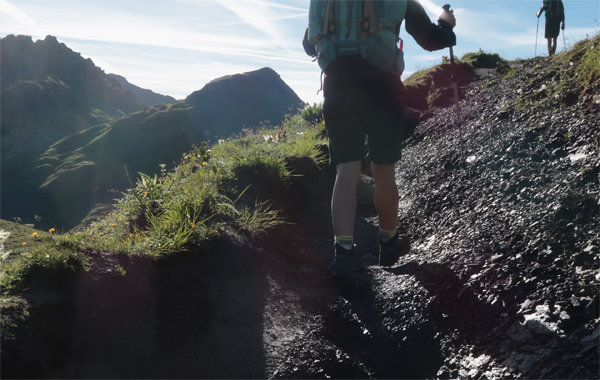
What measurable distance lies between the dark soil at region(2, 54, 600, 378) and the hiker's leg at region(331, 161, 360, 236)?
382mm

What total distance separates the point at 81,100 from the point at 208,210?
207 metres

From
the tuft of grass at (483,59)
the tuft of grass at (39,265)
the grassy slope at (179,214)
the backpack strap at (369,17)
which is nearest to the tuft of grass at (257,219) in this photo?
the grassy slope at (179,214)

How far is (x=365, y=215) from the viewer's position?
469cm

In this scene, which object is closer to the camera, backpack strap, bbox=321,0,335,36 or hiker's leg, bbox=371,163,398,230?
backpack strap, bbox=321,0,335,36

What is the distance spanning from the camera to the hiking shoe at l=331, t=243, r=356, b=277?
2914 millimetres

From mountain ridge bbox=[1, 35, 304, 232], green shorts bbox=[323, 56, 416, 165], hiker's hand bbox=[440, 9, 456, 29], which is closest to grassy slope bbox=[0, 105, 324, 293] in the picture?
green shorts bbox=[323, 56, 416, 165]

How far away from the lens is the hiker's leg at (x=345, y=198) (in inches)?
113

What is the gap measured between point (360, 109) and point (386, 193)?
617 millimetres

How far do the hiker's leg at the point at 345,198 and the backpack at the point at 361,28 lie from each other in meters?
0.70

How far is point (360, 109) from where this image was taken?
2896 mm

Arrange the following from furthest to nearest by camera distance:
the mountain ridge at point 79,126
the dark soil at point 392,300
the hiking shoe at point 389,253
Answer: the mountain ridge at point 79,126 < the hiking shoe at point 389,253 < the dark soil at point 392,300

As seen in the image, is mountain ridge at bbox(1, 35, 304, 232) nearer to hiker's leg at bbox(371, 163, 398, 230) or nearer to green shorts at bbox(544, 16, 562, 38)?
green shorts at bbox(544, 16, 562, 38)

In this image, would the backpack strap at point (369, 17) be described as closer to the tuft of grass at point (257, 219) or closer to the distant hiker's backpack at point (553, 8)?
the tuft of grass at point (257, 219)

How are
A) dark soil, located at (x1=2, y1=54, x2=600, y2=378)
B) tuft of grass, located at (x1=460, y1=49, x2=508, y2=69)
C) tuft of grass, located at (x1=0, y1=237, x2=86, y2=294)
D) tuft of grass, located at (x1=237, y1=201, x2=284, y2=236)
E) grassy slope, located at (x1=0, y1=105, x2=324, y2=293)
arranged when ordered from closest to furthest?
dark soil, located at (x1=2, y1=54, x2=600, y2=378)
tuft of grass, located at (x1=0, y1=237, x2=86, y2=294)
grassy slope, located at (x1=0, y1=105, x2=324, y2=293)
tuft of grass, located at (x1=237, y1=201, x2=284, y2=236)
tuft of grass, located at (x1=460, y1=49, x2=508, y2=69)
